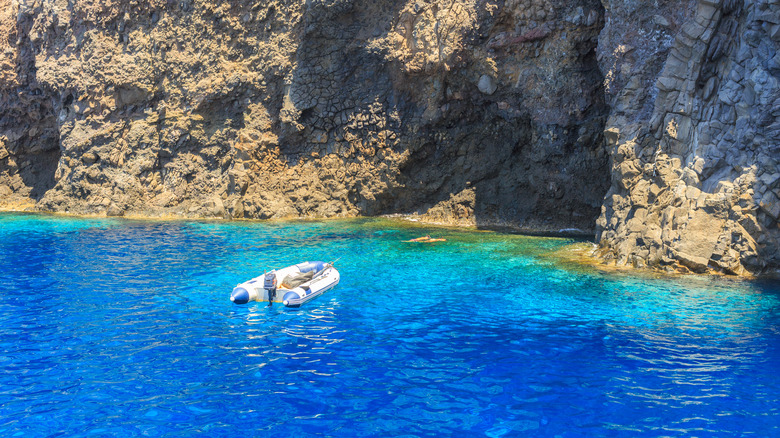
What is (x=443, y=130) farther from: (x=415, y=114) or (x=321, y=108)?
(x=321, y=108)

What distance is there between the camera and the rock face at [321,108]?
25.1 metres

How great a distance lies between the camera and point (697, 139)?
17.5 metres

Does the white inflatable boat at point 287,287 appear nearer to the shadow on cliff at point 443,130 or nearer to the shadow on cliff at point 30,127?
the shadow on cliff at point 443,130

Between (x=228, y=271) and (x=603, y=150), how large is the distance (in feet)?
49.5

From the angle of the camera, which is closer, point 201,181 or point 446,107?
point 446,107

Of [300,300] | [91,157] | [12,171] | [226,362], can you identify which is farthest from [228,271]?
[12,171]

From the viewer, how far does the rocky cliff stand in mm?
16984

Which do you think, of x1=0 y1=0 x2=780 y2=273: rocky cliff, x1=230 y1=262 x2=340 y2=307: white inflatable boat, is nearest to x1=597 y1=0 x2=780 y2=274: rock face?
x1=0 y1=0 x2=780 y2=273: rocky cliff

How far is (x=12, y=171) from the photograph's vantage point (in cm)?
3819

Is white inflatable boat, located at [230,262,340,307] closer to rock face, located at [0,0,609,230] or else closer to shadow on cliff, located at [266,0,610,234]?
shadow on cliff, located at [266,0,610,234]

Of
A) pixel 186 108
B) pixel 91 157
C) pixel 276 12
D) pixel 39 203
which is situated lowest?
pixel 39 203

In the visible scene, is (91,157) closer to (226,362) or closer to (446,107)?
(446,107)

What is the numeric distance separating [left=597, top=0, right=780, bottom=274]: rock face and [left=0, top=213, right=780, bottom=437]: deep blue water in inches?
52.9

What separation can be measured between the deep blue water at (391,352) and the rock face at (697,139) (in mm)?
1344
